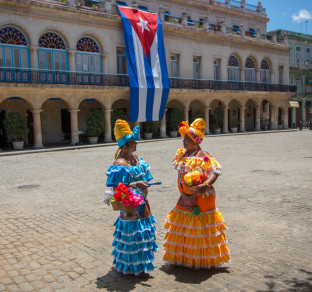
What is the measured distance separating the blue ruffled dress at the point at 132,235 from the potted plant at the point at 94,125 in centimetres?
2051

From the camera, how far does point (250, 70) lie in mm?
34812

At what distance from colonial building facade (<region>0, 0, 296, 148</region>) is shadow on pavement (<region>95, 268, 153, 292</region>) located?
18.7 meters

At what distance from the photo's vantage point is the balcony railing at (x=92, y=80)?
21.0 meters

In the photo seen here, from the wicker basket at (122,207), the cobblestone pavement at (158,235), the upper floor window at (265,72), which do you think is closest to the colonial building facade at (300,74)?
the upper floor window at (265,72)

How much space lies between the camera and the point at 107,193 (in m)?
3.82

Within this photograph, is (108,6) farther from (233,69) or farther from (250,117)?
(250,117)

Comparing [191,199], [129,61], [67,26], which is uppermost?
[67,26]

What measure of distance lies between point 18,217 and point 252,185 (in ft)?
18.1

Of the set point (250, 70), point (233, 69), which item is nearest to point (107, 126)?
point (233, 69)

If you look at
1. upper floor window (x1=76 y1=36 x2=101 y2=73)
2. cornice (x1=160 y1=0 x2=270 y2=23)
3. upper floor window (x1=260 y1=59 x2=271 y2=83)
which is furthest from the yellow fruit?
upper floor window (x1=260 y1=59 x2=271 y2=83)

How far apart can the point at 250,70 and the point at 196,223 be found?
3331 centimetres

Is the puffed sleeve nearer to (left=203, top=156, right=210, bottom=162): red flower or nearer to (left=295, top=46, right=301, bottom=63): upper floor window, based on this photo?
(left=203, top=156, right=210, bottom=162): red flower

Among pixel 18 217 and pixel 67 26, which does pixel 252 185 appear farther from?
pixel 67 26

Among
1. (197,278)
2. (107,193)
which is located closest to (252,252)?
(197,278)
